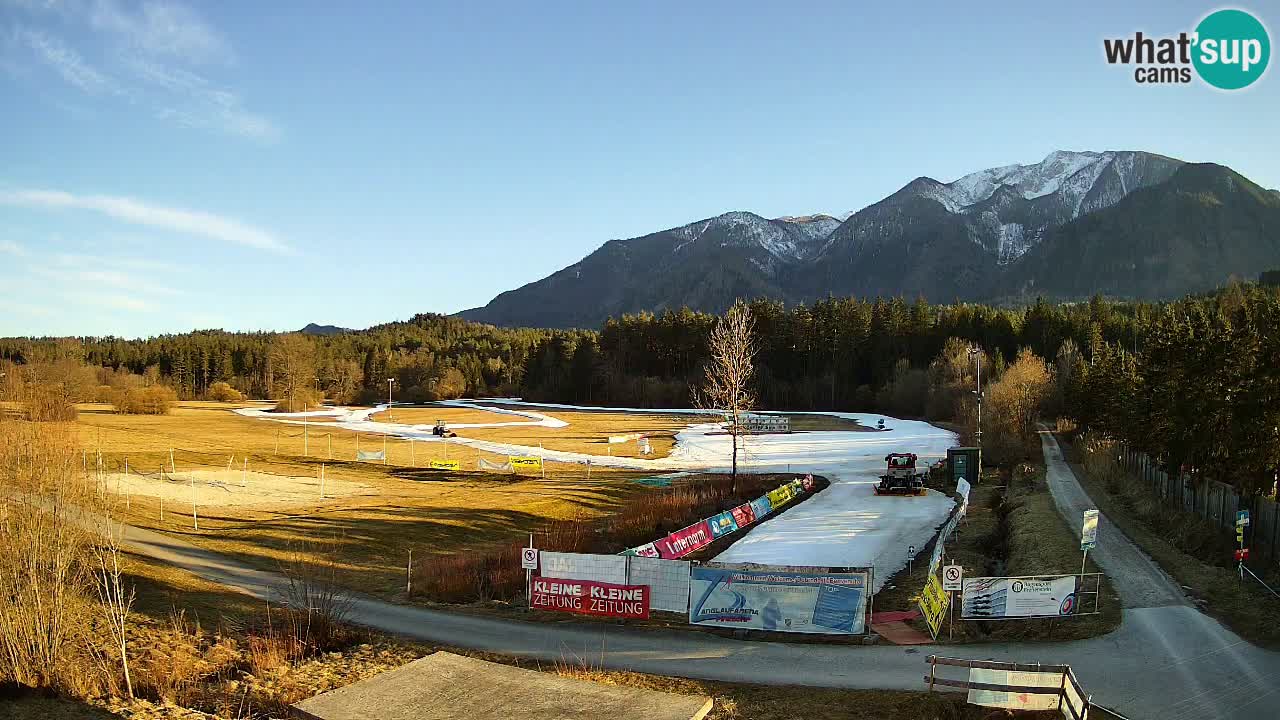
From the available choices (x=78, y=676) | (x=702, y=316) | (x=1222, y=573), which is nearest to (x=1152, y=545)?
(x=1222, y=573)

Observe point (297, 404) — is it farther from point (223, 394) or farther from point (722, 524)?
point (722, 524)

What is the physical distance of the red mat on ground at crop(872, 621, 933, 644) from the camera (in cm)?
1661

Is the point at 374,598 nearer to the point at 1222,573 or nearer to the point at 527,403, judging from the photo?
the point at 1222,573

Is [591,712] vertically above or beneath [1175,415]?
beneath

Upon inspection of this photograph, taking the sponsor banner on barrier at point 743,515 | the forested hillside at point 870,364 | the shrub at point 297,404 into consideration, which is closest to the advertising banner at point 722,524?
the sponsor banner on barrier at point 743,515

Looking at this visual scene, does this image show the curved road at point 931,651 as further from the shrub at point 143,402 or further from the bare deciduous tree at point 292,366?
the bare deciduous tree at point 292,366

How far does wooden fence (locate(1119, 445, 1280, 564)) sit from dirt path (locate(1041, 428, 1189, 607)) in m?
3.57

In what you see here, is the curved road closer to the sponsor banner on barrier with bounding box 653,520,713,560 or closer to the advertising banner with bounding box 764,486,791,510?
the sponsor banner on barrier with bounding box 653,520,713,560

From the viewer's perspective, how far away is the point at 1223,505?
3002 cm

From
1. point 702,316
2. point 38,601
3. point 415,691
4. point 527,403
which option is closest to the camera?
point 415,691

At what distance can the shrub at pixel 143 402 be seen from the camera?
101938 mm

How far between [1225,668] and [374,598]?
20.2 meters

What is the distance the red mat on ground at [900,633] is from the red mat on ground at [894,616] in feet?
0.92

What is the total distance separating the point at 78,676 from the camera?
42.3 ft
